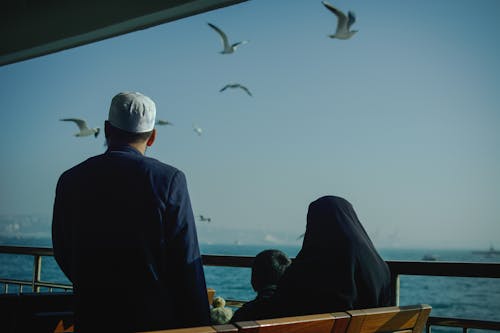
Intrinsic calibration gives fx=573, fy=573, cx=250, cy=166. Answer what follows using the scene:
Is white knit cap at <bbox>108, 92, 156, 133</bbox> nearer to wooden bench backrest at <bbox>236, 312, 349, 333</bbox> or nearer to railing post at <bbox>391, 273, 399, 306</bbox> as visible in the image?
wooden bench backrest at <bbox>236, 312, 349, 333</bbox>

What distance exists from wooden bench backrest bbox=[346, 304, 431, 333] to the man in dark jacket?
40 centimetres

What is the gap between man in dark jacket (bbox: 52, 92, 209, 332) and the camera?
1363 mm

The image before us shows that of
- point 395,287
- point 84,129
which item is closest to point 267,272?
point 395,287

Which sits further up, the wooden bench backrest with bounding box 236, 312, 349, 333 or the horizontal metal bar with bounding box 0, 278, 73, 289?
the wooden bench backrest with bounding box 236, 312, 349, 333

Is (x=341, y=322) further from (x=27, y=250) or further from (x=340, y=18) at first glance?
(x=340, y=18)

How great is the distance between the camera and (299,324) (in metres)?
1.06

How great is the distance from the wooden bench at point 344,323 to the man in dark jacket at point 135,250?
1.23 ft

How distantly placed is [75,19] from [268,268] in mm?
2147

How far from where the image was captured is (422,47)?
49.8 metres

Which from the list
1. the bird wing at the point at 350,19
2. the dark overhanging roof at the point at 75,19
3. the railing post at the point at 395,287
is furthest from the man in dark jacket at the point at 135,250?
the bird wing at the point at 350,19

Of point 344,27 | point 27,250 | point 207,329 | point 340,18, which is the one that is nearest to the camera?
point 207,329

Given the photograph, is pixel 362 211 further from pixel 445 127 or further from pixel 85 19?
pixel 85 19


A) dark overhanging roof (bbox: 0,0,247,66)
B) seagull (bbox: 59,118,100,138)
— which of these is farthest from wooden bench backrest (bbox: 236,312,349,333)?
seagull (bbox: 59,118,100,138)

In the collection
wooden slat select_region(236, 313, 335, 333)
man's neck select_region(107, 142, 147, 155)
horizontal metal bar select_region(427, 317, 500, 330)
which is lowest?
horizontal metal bar select_region(427, 317, 500, 330)
